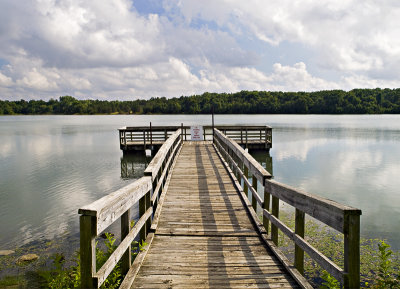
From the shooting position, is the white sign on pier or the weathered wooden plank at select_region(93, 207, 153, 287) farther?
the white sign on pier

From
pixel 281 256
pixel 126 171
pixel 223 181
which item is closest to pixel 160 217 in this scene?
pixel 281 256

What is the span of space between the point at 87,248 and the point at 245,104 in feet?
427

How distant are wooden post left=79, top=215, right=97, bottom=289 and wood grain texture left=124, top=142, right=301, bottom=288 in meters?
0.77

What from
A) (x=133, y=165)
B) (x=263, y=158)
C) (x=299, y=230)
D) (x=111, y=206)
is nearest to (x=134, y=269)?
(x=111, y=206)

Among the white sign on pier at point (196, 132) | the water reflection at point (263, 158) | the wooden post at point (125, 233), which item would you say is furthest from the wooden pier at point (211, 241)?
the water reflection at point (263, 158)

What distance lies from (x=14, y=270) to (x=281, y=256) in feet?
19.8

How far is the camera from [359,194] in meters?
13.8

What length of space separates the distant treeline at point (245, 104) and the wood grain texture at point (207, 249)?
9011 centimetres

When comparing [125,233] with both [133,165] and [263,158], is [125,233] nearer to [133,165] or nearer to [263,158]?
[133,165]

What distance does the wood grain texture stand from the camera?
11.1 feet

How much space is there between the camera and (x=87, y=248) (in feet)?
8.46

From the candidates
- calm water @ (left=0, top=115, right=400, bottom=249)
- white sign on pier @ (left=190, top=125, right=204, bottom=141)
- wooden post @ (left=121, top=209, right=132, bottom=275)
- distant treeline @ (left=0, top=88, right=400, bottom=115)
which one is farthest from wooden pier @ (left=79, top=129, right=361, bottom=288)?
distant treeline @ (left=0, top=88, right=400, bottom=115)

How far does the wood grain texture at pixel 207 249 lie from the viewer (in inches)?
134

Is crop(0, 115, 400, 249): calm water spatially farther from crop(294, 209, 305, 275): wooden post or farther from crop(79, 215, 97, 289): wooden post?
crop(79, 215, 97, 289): wooden post
